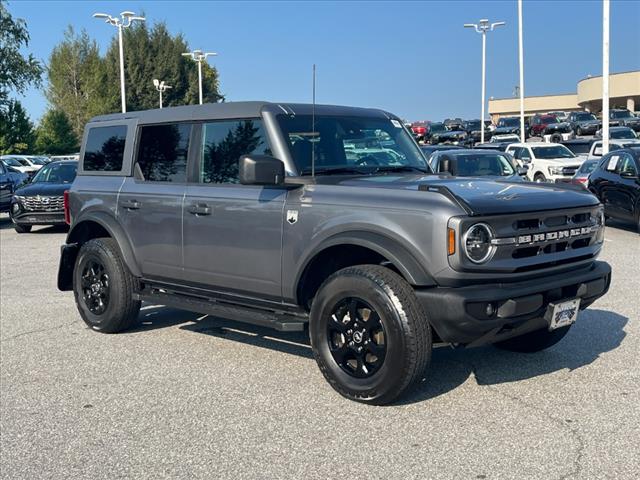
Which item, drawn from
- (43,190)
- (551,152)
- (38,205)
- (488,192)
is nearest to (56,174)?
(43,190)

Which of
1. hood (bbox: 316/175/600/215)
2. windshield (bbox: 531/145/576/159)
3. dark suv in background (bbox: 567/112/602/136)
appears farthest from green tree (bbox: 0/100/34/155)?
hood (bbox: 316/175/600/215)

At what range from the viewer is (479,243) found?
4.39m

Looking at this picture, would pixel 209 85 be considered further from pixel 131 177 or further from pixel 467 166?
pixel 131 177

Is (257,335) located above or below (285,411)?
above

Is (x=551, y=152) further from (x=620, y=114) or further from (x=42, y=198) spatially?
(x=620, y=114)

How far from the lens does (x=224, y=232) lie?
5598 millimetres

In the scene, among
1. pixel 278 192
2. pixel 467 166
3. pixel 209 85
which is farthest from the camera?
pixel 209 85

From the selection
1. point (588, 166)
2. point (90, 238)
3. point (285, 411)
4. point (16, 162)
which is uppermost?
point (16, 162)

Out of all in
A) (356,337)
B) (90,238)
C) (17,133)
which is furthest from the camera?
(17,133)

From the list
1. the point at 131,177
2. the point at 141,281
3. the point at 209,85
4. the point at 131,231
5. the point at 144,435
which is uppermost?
the point at 209,85

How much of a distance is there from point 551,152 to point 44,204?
15099 mm

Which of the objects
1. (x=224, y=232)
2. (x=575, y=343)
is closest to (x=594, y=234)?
(x=575, y=343)

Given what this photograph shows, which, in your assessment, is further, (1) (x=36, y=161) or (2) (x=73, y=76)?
(2) (x=73, y=76)

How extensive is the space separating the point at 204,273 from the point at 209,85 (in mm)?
69945
